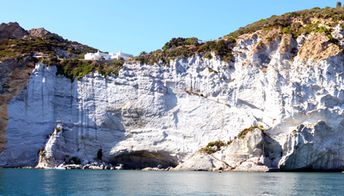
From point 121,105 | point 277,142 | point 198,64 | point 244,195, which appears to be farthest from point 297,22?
point 244,195

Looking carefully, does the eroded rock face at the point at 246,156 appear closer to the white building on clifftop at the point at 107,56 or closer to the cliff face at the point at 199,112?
the cliff face at the point at 199,112

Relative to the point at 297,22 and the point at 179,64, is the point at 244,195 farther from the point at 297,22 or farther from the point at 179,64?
the point at 297,22

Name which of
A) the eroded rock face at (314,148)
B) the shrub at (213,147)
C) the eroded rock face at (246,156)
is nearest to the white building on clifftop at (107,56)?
the shrub at (213,147)

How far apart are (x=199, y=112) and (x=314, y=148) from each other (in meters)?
13.8

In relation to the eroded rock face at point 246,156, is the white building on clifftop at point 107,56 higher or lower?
higher

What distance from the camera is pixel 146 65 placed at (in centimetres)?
6331

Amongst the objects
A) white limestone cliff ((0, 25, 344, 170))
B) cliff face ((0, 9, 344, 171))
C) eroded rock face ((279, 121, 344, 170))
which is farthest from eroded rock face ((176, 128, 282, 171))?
eroded rock face ((279, 121, 344, 170))

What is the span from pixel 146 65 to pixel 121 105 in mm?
5934

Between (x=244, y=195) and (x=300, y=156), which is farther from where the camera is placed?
(x=300, y=156)

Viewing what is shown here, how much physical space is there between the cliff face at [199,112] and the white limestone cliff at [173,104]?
0.12m

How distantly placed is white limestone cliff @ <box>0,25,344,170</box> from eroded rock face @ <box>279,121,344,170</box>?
1889 millimetres

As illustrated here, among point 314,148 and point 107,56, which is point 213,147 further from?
point 107,56

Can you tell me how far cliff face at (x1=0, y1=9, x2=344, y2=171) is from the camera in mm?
52062

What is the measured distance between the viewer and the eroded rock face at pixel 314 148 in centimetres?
5047
